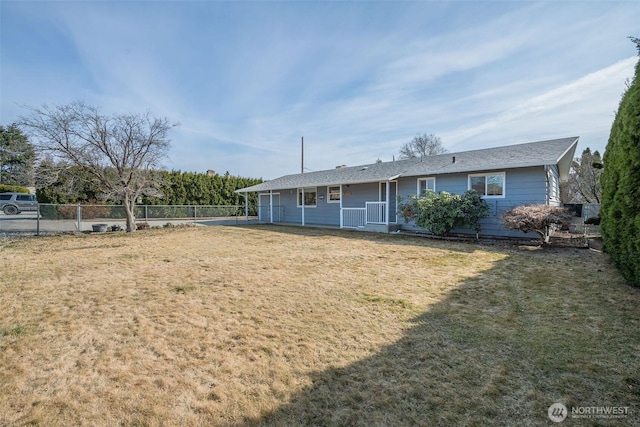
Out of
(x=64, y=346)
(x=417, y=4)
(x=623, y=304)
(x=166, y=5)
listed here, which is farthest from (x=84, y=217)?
(x=623, y=304)

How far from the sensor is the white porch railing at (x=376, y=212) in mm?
13305

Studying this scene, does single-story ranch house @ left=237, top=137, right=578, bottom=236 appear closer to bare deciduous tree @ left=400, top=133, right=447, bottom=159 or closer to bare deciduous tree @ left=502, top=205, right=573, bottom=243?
bare deciduous tree @ left=502, top=205, right=573, bottom=243

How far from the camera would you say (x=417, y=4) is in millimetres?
8422

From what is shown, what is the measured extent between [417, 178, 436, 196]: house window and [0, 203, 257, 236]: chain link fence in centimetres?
1369

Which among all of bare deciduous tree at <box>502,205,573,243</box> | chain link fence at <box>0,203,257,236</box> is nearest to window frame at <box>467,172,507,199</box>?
bare deciduous tree at <box>502,205,573,243</box>

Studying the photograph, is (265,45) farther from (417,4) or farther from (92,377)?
(92,377)

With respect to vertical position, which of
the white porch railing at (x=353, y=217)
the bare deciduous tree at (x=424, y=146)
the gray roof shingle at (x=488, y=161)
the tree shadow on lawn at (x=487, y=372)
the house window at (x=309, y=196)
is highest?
the bare deciduous tree at (x=424, y=146)

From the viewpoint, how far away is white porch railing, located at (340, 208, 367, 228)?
559 inches

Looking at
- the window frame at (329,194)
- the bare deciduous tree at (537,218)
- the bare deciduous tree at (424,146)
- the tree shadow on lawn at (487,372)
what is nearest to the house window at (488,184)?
the bare deciduous tree at (537,218)

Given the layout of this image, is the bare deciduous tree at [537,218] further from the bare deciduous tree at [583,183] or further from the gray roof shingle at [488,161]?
the bare deciduous tree at [583,183]

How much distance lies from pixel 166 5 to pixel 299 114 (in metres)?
10.7

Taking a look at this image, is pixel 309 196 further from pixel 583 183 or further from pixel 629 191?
pixel 583 183

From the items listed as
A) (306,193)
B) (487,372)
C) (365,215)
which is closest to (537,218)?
(365,215)

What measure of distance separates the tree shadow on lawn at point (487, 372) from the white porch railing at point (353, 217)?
10.2 m
